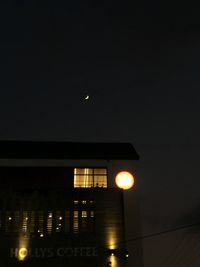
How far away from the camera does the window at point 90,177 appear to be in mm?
25295

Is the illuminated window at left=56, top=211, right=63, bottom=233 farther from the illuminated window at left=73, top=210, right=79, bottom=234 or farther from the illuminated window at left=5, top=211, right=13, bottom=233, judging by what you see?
the illuminated window at left=5, top=211, right=13, bottom=233

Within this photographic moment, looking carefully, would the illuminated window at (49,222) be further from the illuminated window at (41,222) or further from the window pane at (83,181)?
the window pane at (83,181)

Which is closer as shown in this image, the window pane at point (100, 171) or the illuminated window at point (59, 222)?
the illuminated window at point (59, 222)

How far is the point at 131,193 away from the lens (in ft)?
81.8

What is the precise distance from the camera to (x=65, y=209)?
78.3 ft

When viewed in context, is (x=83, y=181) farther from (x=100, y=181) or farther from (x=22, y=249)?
(x=22, y=249)

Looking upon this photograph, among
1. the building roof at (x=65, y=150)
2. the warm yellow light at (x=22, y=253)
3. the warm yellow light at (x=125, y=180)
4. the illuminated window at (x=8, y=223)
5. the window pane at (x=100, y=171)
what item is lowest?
the warm yellow light at (x=125, y=180)

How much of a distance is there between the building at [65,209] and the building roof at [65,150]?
7 centimetres

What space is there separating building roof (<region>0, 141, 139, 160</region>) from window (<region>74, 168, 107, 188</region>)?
95 cm

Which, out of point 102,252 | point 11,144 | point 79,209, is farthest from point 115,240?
Result: point 11,144

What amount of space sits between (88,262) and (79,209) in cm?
329

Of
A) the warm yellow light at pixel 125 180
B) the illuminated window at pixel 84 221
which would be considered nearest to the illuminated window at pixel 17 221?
the illuminated window at pixel 84 221

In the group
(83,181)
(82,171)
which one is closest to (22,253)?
(83,181)

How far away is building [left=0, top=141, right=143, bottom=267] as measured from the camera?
22766 millimetres
